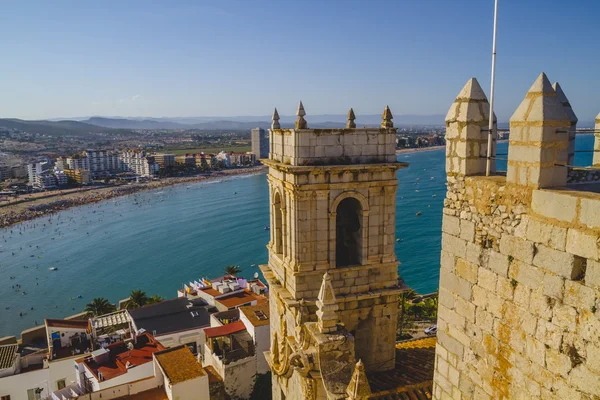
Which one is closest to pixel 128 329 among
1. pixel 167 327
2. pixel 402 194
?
pixel 167 327

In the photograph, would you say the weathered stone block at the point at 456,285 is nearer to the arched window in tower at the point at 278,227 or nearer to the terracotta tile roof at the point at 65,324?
the arched window in tower at the point at 278,227

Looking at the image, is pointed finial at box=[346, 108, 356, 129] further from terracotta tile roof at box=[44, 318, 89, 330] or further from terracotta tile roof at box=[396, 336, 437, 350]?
terracotta tile roof at box=[44, 318, 89, 330]

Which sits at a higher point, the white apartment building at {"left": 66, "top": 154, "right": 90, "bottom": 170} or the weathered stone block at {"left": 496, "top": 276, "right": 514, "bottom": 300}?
the weathered stone block at {"left": 496, "top": 276, "right": 514, "bottom": 300}

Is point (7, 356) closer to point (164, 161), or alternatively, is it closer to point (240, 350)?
point (240, 350)

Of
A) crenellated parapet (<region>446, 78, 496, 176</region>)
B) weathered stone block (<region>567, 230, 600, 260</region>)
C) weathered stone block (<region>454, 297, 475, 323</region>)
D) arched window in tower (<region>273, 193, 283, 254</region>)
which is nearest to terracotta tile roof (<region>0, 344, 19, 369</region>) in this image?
arched window in tower (<region>273, 193, 283, 254</region>)

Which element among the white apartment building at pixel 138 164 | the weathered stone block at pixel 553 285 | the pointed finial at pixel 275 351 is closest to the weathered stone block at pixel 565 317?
the weathered stone block at pixel 553 285

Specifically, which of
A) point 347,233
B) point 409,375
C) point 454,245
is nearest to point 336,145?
point 347,233
